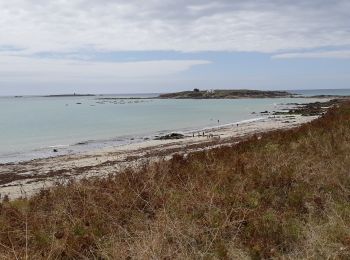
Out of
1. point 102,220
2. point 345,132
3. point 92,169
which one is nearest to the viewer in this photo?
point 102,220

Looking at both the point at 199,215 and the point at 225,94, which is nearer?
the point at 199,215

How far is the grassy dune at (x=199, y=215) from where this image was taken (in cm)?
484

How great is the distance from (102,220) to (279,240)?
2.33m

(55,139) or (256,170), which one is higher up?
(256,170)

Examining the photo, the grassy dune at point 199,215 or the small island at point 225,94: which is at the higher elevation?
the grassy dune at point 199,215

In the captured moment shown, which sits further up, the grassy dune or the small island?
the grassy dune

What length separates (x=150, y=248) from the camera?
15.6ft

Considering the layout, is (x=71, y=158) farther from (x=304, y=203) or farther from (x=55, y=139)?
(x=304, y=203)

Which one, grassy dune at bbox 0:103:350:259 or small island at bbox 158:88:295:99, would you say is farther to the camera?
small island at bbox 158:88:295:99

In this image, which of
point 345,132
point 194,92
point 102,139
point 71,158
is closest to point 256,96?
point 194,92

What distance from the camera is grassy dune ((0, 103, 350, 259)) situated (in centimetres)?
484

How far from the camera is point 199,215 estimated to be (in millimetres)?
5730

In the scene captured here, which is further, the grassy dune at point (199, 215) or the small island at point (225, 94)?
the small island at point (225, 94)

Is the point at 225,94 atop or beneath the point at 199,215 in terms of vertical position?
beneath
